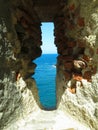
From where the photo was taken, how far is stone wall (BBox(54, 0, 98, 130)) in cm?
237

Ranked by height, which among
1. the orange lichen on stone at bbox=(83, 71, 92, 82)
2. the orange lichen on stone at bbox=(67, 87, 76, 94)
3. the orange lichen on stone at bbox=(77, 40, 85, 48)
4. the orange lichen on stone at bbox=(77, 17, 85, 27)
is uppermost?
the orange lichen on stone at bbox=(77, 17, 85, 27)

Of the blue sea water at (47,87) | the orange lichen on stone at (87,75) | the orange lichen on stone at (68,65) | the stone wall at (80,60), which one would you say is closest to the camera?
the stone wall at (80,60)

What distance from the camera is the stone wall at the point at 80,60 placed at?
2369 mm

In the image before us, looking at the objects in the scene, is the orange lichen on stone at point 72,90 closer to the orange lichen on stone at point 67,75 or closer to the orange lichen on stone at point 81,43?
the orange lichen on stone at point 67,75

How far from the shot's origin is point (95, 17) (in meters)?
2.28

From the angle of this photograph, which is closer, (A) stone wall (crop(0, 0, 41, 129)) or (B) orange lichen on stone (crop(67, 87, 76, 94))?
(A) stone wall (crop(0, 0, 41, 129))

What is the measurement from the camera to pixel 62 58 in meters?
3.16

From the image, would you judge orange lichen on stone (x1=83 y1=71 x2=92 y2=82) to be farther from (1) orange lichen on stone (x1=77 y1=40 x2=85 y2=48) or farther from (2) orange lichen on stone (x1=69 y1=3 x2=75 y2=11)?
(2) orange lichen on stone (x1=69 y1=3 x2=75 y2=11)

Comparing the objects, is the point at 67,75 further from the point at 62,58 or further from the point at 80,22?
the point at 80,22

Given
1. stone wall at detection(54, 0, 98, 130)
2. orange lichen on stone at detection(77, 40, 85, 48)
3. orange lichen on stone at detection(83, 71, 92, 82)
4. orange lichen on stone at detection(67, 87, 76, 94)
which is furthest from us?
orange lichen on stone at detection(67, 87, 76, 94)

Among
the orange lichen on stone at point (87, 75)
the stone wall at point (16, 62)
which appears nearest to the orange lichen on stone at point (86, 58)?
the orange lichen on stone at point (87, 75)

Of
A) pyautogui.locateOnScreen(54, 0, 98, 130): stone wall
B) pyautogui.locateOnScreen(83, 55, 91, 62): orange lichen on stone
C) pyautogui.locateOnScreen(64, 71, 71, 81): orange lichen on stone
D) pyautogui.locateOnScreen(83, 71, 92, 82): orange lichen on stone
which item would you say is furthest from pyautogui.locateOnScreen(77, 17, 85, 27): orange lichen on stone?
pyautogui.locateOnScreen(64, 71, 71, 81): orange lichen on stone

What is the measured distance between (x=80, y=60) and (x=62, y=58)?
0.50m

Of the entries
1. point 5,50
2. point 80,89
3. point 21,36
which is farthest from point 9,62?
point 80,89
